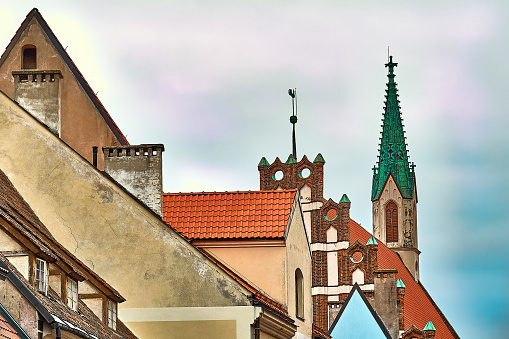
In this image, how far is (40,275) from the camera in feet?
48.9

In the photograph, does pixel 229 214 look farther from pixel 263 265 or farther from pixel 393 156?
pixel 393 156

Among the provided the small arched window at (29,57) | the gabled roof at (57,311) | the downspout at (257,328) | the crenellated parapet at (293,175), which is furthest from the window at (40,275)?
the crenellated parapet at (293,175)

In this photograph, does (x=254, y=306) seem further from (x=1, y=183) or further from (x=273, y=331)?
(x=1, y=183)

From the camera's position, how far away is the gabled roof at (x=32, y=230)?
15016mm

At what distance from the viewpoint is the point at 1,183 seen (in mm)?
19297

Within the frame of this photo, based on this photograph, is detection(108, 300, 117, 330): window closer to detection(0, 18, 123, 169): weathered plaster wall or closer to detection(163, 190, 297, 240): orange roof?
detection(163, 190, 297, 240): orange roof

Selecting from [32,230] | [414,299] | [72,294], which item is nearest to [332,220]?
[414,299]

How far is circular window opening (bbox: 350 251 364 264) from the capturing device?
1779 inches

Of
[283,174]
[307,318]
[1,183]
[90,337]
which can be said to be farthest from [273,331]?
[283,174]

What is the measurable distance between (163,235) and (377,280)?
24946 mm

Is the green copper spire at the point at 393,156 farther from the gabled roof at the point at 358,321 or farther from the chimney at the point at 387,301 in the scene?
the gabled roof at the point at 358,321

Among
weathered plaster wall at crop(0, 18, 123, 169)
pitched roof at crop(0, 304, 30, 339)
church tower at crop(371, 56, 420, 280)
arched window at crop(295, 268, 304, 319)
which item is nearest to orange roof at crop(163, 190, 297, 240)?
arched window at crop(295, 268, 304, 319)

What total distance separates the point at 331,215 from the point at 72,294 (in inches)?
1153

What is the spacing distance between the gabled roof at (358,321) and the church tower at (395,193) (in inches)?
1352
